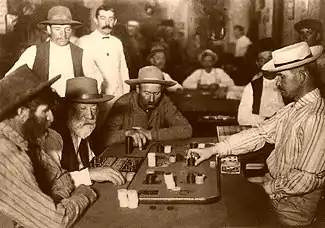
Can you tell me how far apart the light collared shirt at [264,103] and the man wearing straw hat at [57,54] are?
1314 mm

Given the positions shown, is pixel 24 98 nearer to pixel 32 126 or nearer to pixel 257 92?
pixel 32 126

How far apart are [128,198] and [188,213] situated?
24 cm

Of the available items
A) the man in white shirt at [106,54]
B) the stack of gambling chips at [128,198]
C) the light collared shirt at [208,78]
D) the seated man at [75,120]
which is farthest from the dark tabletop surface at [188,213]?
the light collared shirt at [208,78]

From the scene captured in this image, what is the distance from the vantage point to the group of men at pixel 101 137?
1660 mm

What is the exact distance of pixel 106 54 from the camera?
161 inches

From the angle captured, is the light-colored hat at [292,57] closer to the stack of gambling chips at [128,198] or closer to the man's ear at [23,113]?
the stack of gambling chips at [128,198]

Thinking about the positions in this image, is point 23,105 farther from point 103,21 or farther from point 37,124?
point 103,21

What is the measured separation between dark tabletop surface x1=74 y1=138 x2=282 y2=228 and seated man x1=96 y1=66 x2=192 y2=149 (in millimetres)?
943

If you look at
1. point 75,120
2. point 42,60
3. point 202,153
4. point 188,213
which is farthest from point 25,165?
point 42,60

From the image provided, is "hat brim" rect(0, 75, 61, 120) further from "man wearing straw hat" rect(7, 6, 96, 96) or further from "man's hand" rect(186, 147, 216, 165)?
"man wearing straw hat" rect(7, 6, 96, 96)

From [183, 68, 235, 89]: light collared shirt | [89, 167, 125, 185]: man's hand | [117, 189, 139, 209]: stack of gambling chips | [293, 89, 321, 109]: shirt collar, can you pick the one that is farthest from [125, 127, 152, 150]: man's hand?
[183, 68, 235, 89]: light collared shirt

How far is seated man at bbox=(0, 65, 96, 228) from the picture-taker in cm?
164

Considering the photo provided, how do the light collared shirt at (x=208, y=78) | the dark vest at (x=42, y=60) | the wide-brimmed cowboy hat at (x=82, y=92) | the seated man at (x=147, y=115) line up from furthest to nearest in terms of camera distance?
the light collared shirt at (x=208, y=78) < the dark vest at (x=42, y=60) < the seated man at (x=147, y=115) < the wide-brimmed cowboy hat at (x=82, y=92)

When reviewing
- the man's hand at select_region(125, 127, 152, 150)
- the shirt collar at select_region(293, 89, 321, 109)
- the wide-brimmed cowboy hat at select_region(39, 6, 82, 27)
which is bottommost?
the man's hand at select_region(125, 127, 152, 150)
